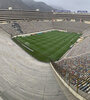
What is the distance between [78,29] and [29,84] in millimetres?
85161

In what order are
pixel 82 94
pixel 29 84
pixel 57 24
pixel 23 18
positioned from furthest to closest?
1. pixel 57 24
2. pixel 23 18
3. pixel 29 84
4. pixel 82 94

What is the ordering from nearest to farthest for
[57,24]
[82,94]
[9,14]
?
[82,94] → [9,14] → [57,24]

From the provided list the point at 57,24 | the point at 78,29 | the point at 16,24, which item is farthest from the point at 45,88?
the point at 57,24

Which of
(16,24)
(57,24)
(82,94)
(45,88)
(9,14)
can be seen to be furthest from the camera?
(57,24)

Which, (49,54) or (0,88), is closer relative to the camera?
(0,88)

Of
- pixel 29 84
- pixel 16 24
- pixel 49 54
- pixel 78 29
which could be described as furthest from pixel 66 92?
pixel 78 29

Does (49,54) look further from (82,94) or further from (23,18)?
(23,18)

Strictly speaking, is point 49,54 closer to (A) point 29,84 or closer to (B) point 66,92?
(A) point 29,84

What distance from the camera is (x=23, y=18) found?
105125mm

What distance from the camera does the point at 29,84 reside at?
770 inches

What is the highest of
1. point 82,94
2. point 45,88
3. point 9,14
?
point 9,14

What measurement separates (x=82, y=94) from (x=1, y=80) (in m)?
10.0

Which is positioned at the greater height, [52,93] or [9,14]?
[9,14]

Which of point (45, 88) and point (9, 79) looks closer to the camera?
point (45, 88)
